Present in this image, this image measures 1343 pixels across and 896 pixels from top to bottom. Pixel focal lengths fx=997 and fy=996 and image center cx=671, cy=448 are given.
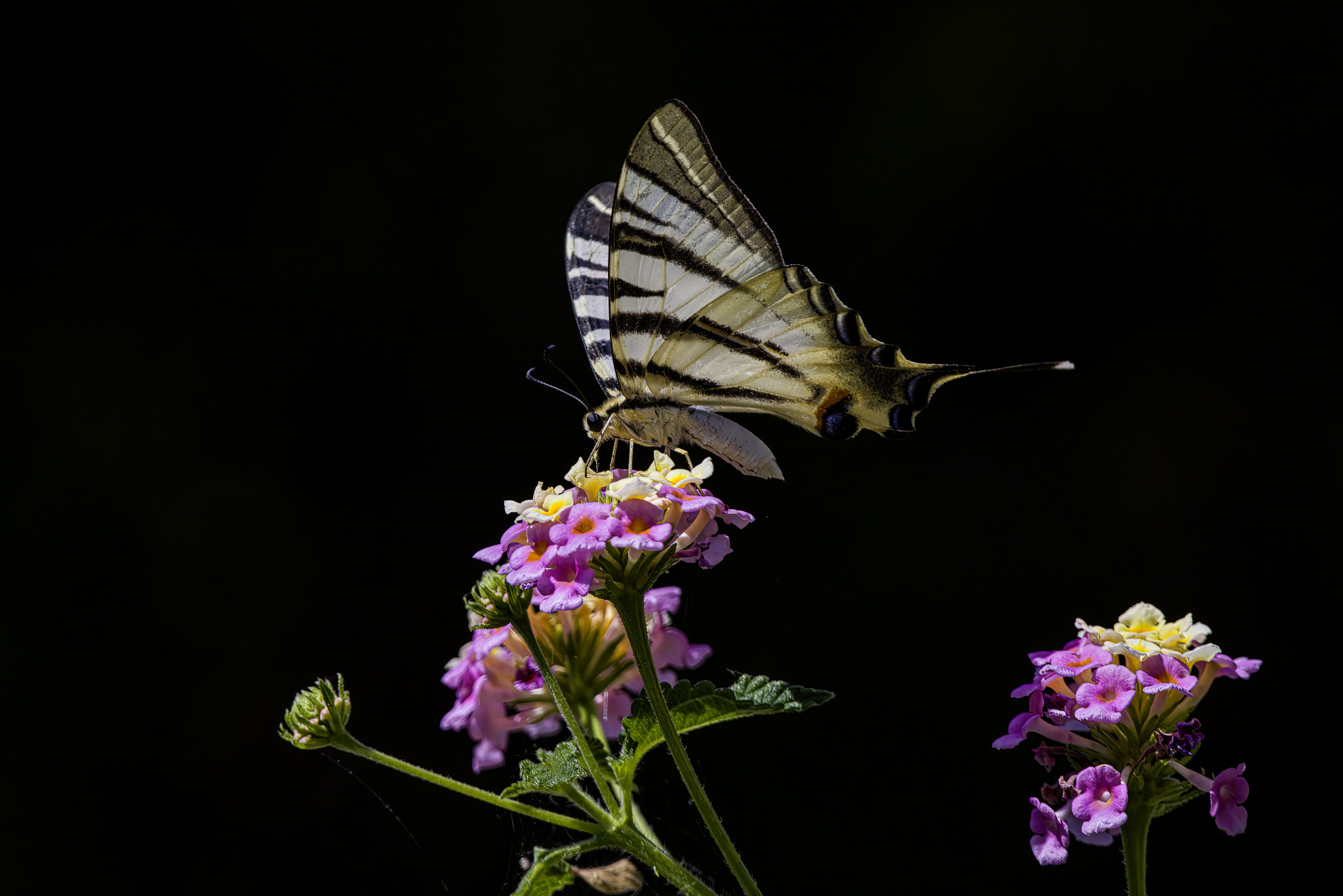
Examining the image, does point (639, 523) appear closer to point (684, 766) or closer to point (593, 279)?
point (684, 766)

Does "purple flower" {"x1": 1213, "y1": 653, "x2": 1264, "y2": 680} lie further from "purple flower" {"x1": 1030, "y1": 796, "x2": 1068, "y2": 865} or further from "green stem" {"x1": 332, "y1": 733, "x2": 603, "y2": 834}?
"green stem" {"x1": 332, "y1": 733, "x2": 603, "y2": 834}

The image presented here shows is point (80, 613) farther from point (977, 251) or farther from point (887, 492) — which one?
point (977, 251)

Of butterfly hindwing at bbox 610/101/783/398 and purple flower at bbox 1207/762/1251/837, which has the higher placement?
butterfly hindwing at bbox 610/101/783/398

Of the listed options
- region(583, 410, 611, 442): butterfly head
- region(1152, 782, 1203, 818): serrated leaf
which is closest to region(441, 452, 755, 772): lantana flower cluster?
region(583, 410, 611, 442): butterfly head

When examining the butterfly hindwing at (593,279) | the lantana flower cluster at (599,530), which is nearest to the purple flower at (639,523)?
the lantana flower cluster at (599,530)

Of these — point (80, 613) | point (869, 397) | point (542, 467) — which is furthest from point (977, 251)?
point (80, 613)

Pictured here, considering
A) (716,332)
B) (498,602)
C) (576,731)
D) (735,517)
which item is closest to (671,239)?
(716,332)
